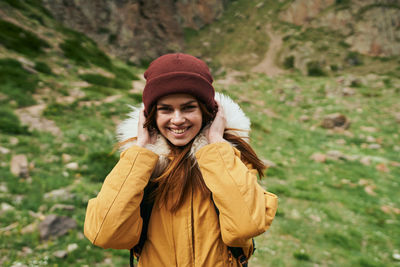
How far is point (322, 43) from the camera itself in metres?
33.2

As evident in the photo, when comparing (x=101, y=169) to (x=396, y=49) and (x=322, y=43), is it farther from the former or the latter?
(x=396, y=49)

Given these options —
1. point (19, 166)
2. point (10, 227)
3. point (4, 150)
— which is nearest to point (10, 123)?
point (4, 150)

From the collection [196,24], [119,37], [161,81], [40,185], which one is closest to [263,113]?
[40,185]

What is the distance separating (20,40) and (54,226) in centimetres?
1665

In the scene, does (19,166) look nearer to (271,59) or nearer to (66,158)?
(66,158)

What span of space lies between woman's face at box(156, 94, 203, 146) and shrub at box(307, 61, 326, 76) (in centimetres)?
3111

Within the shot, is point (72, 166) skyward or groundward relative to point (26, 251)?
skyward

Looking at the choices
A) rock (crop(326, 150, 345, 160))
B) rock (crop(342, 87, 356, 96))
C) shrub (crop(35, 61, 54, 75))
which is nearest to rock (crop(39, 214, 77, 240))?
rock (crop(326, 150, 345, 160))

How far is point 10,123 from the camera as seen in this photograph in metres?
7.73

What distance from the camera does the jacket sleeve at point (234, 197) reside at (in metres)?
1.92

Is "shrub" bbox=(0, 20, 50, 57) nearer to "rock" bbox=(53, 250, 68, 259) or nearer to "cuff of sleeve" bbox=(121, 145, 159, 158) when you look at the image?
"rock" bbox=(53, 250, 68, 259)

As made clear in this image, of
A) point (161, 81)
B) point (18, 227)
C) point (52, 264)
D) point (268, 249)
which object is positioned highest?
point (161, 81)

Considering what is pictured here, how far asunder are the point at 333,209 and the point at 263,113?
10602 mm

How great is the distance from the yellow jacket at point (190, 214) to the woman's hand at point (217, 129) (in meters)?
0.12
